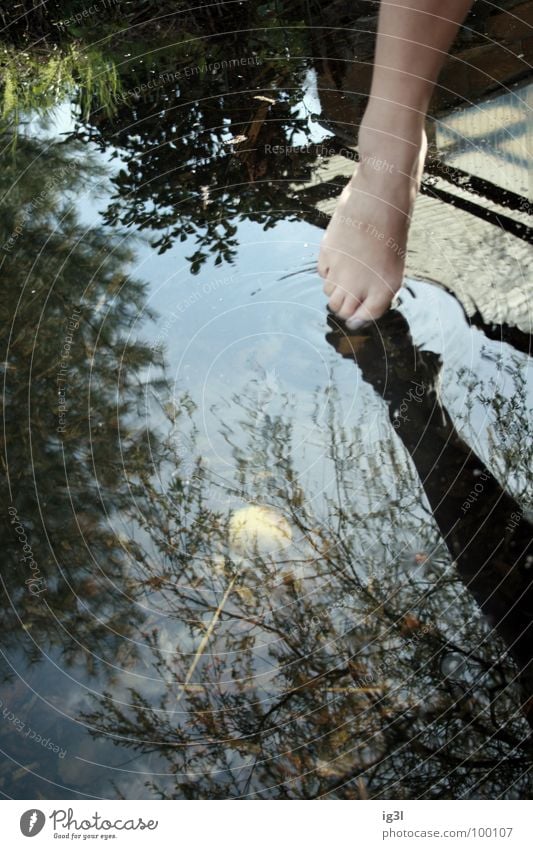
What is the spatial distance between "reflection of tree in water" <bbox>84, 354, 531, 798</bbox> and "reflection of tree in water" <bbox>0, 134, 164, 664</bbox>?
54 millimetres

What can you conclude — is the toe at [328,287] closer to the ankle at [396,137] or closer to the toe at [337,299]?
the toe at [337,299]

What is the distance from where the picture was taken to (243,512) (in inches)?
31.6

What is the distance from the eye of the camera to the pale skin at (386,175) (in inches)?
36.0

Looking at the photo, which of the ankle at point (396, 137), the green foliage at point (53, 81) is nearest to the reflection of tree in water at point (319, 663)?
the ankle at point (396, 137)

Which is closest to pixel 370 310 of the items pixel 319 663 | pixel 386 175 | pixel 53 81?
pixel 386 175

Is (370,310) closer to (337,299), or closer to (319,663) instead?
(337,299)

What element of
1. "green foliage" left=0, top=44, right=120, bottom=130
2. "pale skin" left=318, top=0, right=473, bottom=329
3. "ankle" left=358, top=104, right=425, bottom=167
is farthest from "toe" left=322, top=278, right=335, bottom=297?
"green foliage" left=0, top=44, right=120, bottom=130

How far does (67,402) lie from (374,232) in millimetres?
396

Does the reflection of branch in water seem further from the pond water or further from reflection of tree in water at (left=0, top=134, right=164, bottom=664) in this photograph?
reflection of tree in water at (left=0, top=134, right=164, bottom=664)

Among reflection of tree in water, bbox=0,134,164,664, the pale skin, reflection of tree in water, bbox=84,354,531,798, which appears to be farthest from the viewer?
the pale skin

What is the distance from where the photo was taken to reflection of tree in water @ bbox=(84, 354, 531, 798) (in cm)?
67

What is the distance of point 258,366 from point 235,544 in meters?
0.21

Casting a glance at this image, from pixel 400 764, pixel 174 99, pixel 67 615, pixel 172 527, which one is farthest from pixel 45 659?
pixel 174 99

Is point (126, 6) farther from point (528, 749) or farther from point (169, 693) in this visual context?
point (528, 749)
